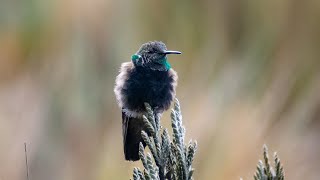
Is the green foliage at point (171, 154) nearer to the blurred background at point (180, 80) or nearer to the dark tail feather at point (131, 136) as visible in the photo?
the dark tail feather at point (131, 136)

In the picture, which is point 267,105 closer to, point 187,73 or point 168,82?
point 187,73

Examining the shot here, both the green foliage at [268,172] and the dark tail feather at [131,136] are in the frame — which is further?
the dark tail feather at [131,136]

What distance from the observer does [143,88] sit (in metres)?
2.08

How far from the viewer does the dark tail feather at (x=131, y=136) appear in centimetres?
201

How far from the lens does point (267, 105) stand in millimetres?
3355

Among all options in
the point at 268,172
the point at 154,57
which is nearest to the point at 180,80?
the point at 154,57

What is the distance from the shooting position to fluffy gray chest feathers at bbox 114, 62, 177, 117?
6.79ft

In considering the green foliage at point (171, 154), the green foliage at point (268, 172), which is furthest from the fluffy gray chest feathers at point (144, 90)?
the green foliage at point (268, 172)

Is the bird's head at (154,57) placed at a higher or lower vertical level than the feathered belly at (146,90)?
higher

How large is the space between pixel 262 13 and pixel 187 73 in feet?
2.05

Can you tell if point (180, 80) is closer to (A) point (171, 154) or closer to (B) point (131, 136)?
(B) point (131, 136)

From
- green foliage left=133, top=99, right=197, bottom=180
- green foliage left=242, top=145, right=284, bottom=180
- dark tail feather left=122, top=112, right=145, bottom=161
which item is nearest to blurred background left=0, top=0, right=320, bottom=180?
dark tail feather left=122, top=112, right=145, bottom=161

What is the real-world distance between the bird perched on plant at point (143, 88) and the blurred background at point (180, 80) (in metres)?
1.05

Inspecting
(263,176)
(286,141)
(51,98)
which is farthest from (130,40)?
(263,176)
